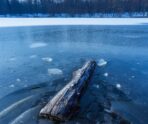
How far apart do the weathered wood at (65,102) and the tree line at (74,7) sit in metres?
32.7

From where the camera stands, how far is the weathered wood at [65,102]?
351 cm

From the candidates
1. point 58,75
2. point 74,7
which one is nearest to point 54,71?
point 58,75

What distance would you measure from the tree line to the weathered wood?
1287 inches

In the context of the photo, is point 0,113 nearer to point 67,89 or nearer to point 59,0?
point 67,89

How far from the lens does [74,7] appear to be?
122 ft

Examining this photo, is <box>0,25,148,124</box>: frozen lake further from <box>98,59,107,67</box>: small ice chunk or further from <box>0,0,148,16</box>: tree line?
<box>0,0,148,16</box>: tree line

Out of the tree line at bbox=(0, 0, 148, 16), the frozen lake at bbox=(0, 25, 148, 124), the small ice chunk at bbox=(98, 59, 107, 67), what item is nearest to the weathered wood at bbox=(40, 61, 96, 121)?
the frozen lake at bbox=(0, 25, 148, 124)

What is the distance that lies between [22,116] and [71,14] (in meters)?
33.1

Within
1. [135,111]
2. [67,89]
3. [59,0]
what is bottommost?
[135,111]

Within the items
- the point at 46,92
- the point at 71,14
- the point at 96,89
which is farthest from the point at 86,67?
the point at 71,14

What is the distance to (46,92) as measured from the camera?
15.6ft

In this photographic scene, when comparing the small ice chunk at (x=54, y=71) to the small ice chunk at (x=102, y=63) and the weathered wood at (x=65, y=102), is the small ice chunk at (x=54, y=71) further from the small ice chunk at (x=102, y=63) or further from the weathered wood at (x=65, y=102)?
the small ice chunk at (x=102, y=63)

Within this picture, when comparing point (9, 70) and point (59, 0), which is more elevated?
point (59, 0)

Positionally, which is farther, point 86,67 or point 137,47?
point 137,47
